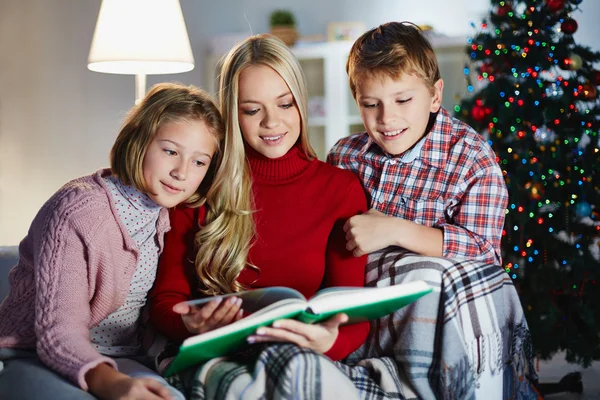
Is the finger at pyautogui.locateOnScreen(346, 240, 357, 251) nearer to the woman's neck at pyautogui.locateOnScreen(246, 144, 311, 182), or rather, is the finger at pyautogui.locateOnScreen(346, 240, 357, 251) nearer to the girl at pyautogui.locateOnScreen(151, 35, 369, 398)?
the girl at pyautogui.locateOnScreen(151, 35, 369, 398)

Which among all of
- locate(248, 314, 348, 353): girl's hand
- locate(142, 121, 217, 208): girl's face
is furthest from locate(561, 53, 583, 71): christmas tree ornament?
locate(248, 314, 348, 353): girl's hand

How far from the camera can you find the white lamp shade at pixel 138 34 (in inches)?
113

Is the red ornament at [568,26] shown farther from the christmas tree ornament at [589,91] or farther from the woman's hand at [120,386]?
the woman's hand at [120,386]

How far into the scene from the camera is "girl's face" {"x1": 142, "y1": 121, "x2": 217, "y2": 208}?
1604 mm

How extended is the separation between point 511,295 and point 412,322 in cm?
27

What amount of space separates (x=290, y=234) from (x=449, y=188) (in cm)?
43

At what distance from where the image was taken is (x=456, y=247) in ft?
5.85

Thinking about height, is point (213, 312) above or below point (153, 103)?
below

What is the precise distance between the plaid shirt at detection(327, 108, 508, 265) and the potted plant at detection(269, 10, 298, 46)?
8.56 feet

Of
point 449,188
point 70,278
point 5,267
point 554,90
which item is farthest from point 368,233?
point 554,90

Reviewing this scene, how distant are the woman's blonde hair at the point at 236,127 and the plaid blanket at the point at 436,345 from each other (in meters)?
0.28

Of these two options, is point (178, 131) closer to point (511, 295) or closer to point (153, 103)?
point (153, 103)

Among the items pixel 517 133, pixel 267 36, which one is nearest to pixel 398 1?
pixel 517 133

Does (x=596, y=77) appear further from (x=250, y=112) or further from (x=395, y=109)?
(x=250, y=112)
